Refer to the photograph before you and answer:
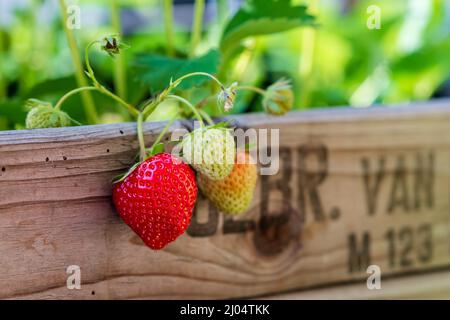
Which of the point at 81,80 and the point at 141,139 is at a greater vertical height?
the point at 81,80

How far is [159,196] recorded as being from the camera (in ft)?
1.61

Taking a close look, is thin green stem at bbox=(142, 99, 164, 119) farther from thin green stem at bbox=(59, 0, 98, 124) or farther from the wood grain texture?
thin green stem at bbox=(59, 0, 98, 124)

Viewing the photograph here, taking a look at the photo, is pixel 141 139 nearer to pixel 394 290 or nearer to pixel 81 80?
pixel 81 80

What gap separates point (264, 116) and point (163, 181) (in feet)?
0.58

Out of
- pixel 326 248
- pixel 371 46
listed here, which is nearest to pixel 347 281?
pixel 326 248

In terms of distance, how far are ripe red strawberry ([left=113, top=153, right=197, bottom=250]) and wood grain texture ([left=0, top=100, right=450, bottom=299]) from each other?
0.17 feet

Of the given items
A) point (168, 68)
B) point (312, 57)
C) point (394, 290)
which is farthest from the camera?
point (312, 57)

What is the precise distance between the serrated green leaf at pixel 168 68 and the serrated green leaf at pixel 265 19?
0.22ft

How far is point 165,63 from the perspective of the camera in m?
0.61

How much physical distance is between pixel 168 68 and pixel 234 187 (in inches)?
5.0

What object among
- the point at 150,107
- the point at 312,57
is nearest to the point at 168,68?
the point at 150,107

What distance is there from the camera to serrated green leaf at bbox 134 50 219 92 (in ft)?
1.84

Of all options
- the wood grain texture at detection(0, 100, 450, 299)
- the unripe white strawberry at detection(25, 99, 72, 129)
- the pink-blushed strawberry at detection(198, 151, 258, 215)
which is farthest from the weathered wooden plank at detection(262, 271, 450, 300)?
the unripe white strawberry at detection(25, 99, 72, 129)
